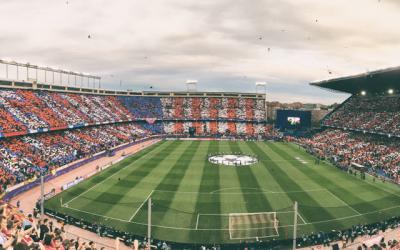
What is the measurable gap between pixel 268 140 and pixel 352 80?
91.3ft

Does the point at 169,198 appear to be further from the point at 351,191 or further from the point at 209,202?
the point at 351,191

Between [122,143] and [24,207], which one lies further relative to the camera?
[122,143]

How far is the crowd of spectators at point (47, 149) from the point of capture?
41219 mm

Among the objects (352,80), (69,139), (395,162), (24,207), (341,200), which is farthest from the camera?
(352,80)

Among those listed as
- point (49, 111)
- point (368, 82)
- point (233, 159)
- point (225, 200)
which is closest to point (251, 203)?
point (225, 200)

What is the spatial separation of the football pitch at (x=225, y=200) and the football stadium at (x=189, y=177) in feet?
0.55

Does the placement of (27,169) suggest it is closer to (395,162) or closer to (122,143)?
Answer: (122,143)

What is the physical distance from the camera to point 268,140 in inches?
3575

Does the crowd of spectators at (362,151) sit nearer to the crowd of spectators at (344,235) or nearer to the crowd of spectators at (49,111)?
the crowd of spectators at (344,235)

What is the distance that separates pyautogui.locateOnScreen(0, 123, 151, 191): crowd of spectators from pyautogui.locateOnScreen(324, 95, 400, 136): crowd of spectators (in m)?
53.2

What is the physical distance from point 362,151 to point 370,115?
17724mm

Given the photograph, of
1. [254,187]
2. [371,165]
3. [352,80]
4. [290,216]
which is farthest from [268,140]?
[290,216]

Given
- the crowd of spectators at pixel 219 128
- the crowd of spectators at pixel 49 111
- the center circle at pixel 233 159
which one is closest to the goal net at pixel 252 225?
the center circle at pixel 233 159

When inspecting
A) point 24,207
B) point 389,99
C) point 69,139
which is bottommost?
point 24,207
